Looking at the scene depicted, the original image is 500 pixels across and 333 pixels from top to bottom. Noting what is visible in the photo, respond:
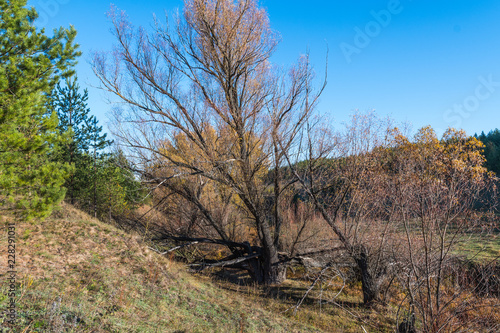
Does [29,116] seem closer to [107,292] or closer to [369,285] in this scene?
[107,292]

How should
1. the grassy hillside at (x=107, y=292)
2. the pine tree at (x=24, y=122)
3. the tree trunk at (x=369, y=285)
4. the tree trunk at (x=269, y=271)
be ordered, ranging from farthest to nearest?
the tree trunk at (x=269, y=271), the tree trunk at (x=369, y=285), the pine tree at (x=24, y=122), the grassy hillside at (x=107, y=292)

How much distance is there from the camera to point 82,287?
4902 mm

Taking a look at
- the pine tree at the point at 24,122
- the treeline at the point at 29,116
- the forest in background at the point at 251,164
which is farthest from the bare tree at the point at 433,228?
the pine tree at the point at 24,122

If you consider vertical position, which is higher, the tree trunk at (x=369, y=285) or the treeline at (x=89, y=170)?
the treeline at (x=89, y=170)

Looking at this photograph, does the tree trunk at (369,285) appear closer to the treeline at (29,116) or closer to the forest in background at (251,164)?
the forest in background at (251,164)

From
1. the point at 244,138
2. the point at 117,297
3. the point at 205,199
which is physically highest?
the point at 244,138

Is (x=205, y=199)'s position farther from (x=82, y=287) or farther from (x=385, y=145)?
(x=82, y=287)

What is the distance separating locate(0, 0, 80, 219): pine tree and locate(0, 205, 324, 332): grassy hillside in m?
0.78

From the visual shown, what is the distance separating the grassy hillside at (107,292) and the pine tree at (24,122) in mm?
778

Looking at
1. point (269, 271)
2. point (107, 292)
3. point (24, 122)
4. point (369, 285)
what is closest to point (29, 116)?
point (24, 122)

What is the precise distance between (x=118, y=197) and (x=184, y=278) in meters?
8.32

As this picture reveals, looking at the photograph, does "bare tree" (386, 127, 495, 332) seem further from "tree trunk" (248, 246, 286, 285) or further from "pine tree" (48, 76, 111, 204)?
"pine tree" (48, 76, 111, 204)

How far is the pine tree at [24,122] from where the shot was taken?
5988 millimetres

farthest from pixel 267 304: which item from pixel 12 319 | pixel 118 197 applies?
pixel 118 197
